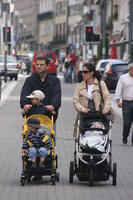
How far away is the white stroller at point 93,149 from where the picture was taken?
12250 mm

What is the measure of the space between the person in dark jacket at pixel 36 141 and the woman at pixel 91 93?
786 mm

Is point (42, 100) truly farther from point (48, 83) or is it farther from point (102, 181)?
point (102, 181)

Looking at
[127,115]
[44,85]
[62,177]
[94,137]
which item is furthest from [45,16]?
[94,137]

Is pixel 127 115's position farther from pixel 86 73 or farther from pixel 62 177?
pixel 86 73

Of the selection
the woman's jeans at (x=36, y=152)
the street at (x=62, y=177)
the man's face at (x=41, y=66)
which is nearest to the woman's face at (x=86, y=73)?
the man's face at (x=41, y=66)

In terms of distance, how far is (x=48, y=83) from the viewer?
1276cm

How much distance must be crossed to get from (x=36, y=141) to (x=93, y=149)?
72 centimetres

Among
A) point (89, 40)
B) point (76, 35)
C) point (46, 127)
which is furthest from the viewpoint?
point (76, 35)

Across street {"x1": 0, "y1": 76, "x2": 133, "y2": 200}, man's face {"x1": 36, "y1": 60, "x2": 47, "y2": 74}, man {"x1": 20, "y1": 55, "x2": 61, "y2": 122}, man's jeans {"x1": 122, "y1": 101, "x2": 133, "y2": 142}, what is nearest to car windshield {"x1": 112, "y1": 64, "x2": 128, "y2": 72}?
street {"x1": 0, "y1": 76, "x2": 133, "y2": 200}

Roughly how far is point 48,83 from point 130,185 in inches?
67.2

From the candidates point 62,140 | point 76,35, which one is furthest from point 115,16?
point 62,140

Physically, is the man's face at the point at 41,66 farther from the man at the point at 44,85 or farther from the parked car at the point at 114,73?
the parked car at the point at 114,73

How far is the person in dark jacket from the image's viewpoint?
12.2 meters

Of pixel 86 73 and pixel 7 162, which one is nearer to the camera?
pixel 86 73
